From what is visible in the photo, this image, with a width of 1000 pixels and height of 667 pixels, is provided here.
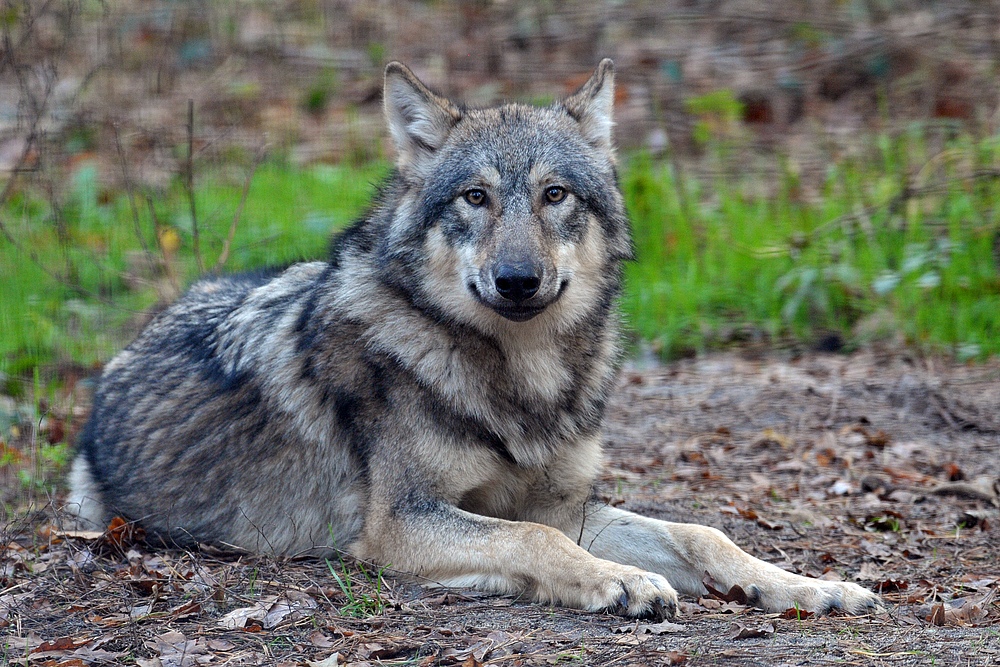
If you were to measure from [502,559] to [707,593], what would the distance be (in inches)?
34.7

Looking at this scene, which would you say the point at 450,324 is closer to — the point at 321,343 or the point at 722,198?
the point at 321,343

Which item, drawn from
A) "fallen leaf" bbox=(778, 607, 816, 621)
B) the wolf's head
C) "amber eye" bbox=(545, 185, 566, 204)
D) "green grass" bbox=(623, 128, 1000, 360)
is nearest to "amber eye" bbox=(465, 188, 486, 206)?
the wolf's head

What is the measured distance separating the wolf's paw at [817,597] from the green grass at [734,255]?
407 centimetres

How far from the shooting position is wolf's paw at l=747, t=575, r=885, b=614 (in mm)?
3795

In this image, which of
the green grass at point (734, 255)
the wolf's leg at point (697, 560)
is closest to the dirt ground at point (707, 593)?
the wolf's leg at point (697, 560)

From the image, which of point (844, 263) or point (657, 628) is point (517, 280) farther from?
point (844, 263)

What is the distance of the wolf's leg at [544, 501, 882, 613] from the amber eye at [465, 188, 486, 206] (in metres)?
1.37

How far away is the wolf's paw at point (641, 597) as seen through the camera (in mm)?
3609

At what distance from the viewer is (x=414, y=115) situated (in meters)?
4.70

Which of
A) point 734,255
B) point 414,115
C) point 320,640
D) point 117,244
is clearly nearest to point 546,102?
point 734,255

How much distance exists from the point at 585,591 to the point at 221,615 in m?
1.26

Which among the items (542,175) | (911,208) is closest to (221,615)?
(542,175)

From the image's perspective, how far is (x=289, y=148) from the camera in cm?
1147

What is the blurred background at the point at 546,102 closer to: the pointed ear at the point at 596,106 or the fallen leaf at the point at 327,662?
the fallen leaf at the point at 327,662
